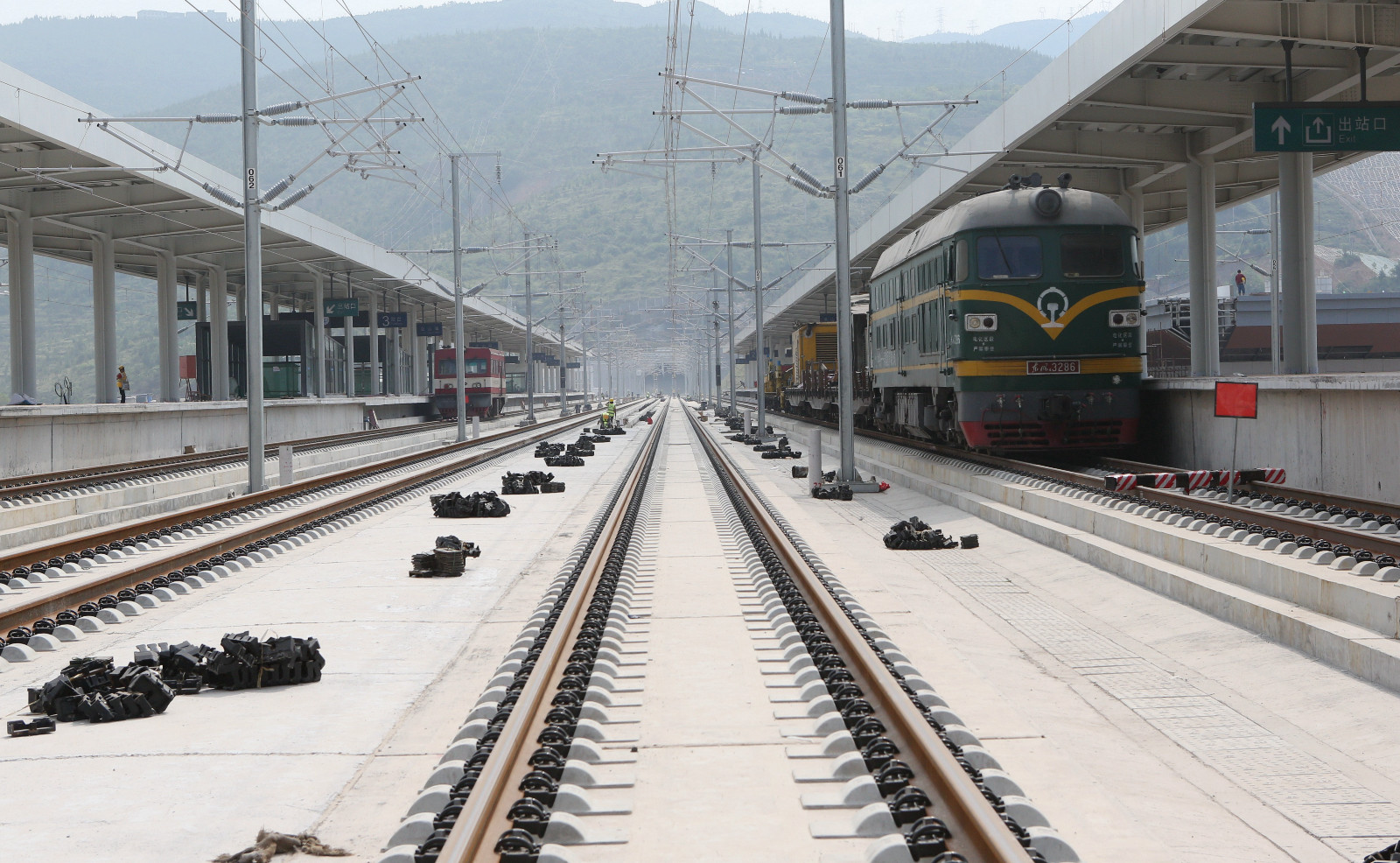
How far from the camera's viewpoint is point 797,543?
492 inches

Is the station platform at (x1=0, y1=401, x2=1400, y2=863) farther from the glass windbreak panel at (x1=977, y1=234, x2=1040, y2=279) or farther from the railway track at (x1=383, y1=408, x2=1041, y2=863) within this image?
the glass windbreak panel at (x1=977, y1=234, x2=1040, y2=279)

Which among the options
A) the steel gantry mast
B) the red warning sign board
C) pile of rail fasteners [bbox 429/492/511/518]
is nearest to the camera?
the red warning sign board

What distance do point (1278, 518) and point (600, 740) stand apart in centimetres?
772

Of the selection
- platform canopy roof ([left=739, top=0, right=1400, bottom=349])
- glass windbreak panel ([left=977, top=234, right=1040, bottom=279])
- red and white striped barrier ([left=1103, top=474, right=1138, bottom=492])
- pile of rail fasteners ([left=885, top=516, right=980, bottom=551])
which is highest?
platform canopy roof ([left=739, top=0, right=1400, bottom=349])

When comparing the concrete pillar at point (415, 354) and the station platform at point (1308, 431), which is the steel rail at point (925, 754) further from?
the concrete pillar at point (415, 354)

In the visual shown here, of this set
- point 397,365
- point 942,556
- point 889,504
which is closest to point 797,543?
point 942,556

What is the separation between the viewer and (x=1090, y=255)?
17.5m

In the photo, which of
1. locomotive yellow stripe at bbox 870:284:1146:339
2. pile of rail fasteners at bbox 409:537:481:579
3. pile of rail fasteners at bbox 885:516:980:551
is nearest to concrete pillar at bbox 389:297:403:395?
locomotive yellow stripe at bbox 870:284:1146:339

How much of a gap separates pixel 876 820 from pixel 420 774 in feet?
6.85

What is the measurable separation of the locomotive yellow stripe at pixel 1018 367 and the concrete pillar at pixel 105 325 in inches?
1086

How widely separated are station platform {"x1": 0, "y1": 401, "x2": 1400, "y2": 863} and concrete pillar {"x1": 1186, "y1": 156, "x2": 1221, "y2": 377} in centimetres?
1371

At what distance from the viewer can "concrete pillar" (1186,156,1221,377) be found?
23297 mm

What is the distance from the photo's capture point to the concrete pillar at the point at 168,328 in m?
40.7

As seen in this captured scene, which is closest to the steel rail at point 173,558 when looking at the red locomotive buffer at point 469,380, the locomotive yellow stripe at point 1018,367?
the locomotive yellow stripe at point 1018,367
